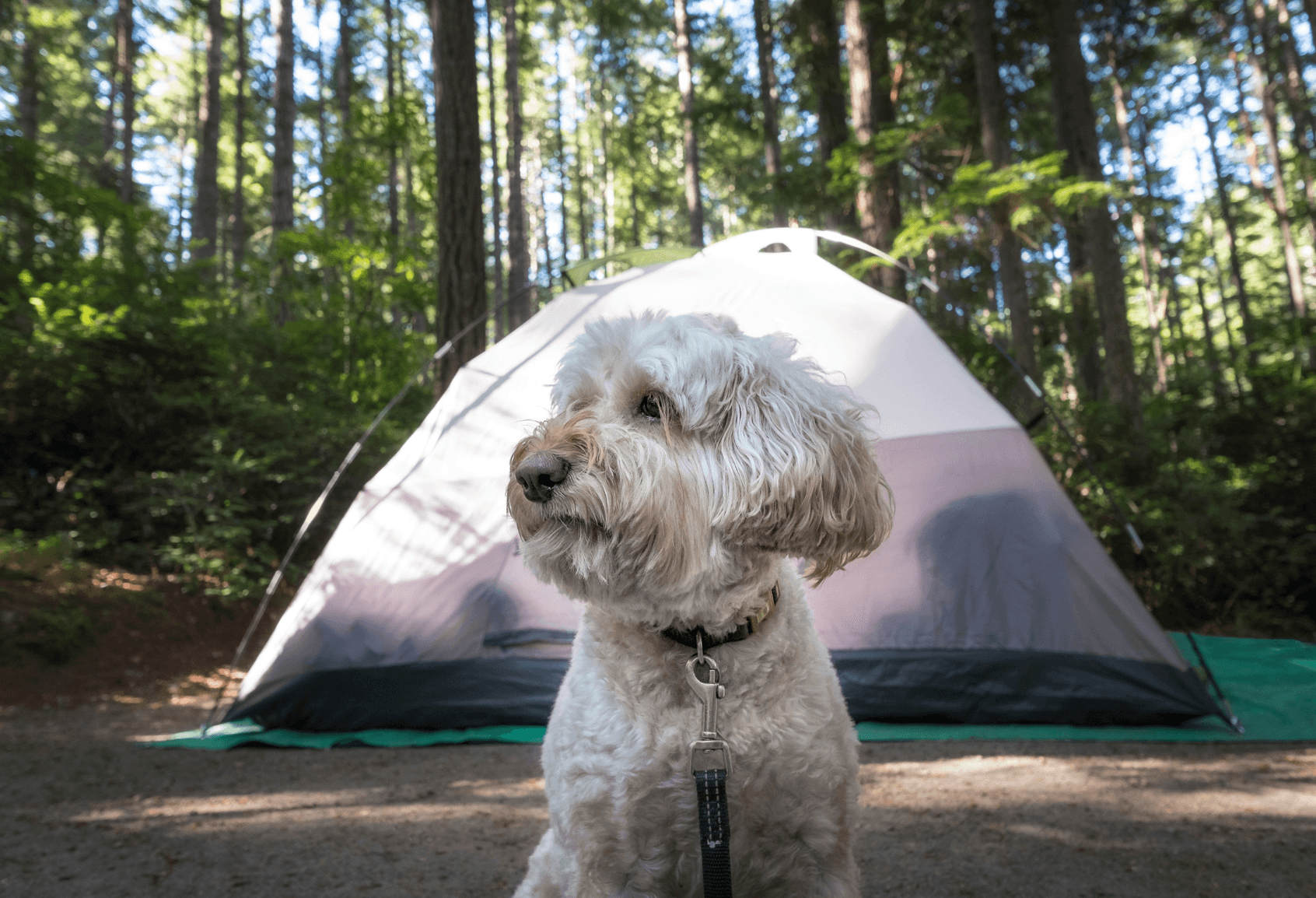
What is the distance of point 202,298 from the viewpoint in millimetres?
7500

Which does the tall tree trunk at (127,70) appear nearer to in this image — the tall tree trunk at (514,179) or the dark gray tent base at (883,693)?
the tall tree trunk at (514,179)

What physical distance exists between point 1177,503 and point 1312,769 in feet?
12.3

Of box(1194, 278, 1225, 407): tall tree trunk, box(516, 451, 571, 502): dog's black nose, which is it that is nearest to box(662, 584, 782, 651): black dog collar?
box(516, 451, 571, 502): dog's black nose

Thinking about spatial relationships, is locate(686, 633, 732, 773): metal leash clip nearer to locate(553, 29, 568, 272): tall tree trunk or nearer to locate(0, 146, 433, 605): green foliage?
locate(0, 146, 433, 605): green foliage

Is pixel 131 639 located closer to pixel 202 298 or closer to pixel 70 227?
pixel 202 298

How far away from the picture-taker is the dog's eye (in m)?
1.45

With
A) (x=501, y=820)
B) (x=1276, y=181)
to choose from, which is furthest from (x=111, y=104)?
(x=1276, y=181)

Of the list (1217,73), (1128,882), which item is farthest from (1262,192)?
(1128,882)

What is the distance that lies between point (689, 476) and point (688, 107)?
14.0 metres

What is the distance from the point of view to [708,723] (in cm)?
138

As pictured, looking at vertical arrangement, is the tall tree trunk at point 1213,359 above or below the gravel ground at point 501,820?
above

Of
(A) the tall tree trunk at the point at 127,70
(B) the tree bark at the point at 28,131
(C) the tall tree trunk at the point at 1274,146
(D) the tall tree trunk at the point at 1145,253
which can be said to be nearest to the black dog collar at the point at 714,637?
(B) the tree bark at the point at 28,131

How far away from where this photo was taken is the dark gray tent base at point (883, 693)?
3508 mm

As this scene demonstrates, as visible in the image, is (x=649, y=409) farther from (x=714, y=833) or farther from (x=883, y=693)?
(x=883, y=693)
